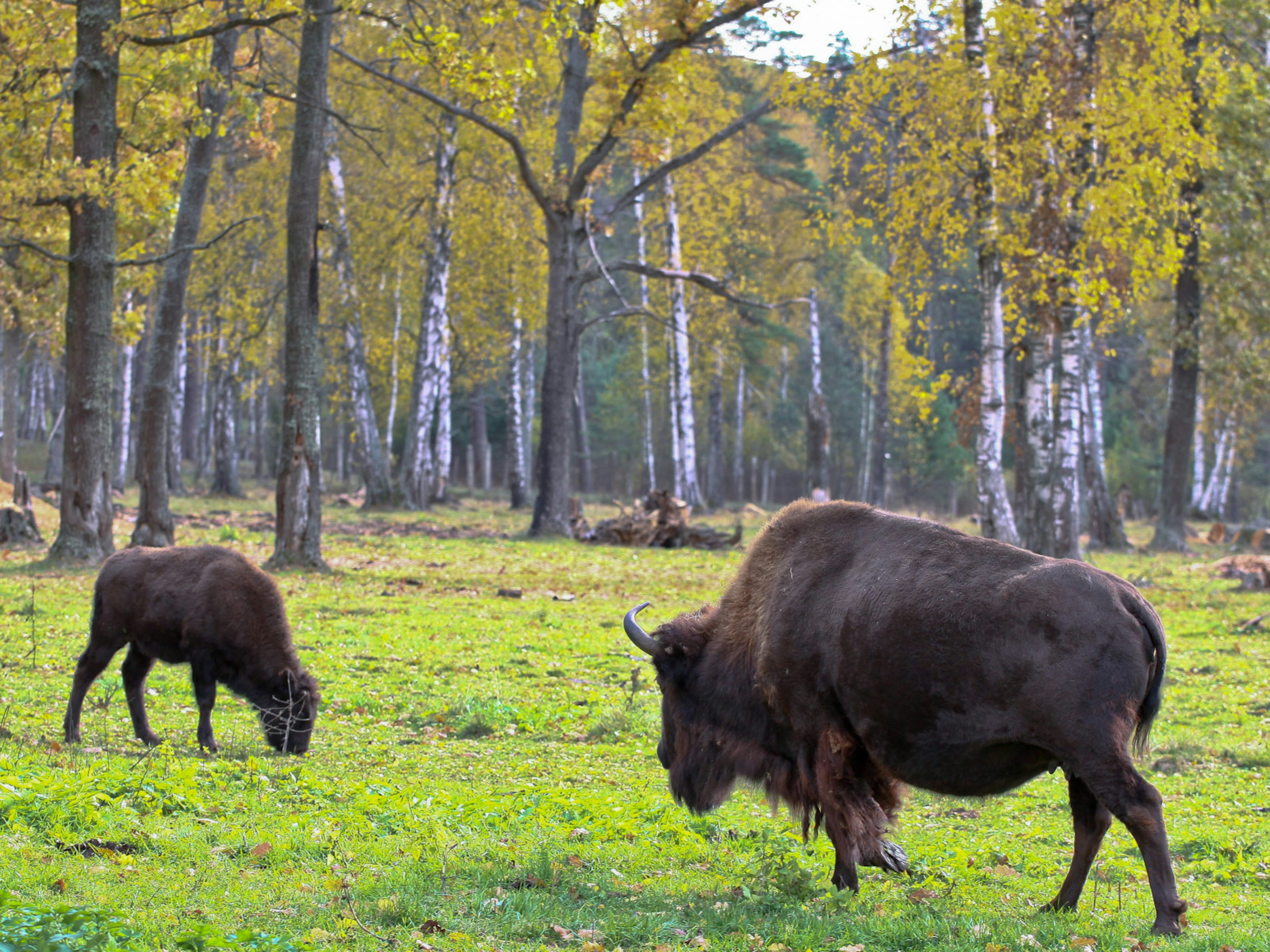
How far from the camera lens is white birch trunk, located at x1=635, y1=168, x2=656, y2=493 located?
4144 centimetres

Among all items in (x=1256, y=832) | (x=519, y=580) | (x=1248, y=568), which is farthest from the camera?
(x=1248, y=568)

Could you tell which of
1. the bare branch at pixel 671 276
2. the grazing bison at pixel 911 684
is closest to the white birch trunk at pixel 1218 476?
the bare branch at pixel 671 276

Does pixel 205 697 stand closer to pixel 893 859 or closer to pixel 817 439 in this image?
pixel 893 859

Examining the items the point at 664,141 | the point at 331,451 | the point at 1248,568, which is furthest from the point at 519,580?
the point at 331,451

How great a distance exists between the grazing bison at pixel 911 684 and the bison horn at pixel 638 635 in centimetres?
2

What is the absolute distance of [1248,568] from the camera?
20.7 meters

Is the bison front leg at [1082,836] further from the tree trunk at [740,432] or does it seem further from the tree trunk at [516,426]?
the tree trunk at [740,432]

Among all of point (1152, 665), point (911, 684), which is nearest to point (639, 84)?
point (911, 684)

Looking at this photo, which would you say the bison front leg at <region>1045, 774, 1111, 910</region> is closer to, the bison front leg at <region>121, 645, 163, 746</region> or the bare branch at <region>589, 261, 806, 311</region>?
the bison front leg at <region>121, 645, 163, 746</region>

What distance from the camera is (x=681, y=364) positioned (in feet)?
118

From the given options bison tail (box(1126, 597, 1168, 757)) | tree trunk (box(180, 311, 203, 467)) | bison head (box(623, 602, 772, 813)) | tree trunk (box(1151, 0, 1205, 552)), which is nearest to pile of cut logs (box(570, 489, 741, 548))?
tree trunk (box(1151, 0, 1205, 552))

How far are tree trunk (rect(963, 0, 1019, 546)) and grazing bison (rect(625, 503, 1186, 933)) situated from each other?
41.9 feet

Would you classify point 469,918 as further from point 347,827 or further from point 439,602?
point 439,602

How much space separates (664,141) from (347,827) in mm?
27692
